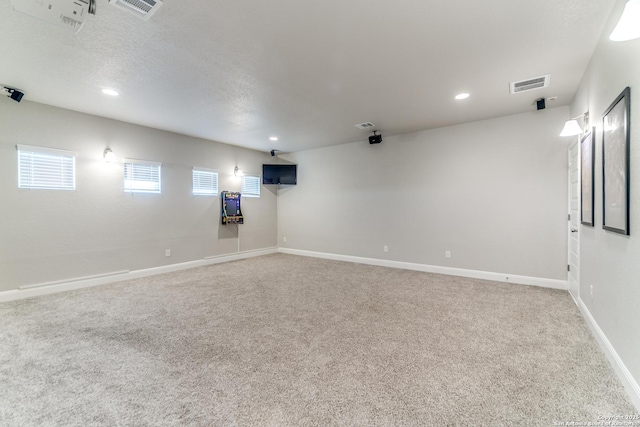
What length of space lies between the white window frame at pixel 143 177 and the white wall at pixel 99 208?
0.10 m

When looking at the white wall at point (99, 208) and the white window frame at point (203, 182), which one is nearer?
the white wall at point (99, 208)

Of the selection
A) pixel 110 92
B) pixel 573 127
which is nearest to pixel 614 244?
pixel 573 127

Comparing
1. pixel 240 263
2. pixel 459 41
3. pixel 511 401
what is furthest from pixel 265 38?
pixel 240 263

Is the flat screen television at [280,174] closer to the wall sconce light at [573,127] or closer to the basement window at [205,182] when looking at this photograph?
the basement window at [205,182]

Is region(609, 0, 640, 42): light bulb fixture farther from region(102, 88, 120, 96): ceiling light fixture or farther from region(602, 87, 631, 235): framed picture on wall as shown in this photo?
region(102, 88, 120, 96): ceiling light fixture

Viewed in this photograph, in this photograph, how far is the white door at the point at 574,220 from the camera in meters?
3.38

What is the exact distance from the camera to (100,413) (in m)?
1.64

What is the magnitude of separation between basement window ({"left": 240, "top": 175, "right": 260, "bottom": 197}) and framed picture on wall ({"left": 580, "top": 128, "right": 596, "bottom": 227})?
6099 millimetres

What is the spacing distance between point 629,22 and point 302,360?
9.11ft

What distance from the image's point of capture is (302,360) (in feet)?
7.20

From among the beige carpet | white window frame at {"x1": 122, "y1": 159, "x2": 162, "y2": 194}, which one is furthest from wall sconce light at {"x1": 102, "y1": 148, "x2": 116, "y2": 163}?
the beige carpet

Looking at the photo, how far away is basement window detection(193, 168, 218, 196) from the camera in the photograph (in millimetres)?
5766

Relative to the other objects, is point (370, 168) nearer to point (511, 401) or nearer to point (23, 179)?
point (511, 401)

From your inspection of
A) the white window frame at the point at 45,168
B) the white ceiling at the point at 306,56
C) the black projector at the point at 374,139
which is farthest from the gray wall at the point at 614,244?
the white window frame at the point at 45,168
